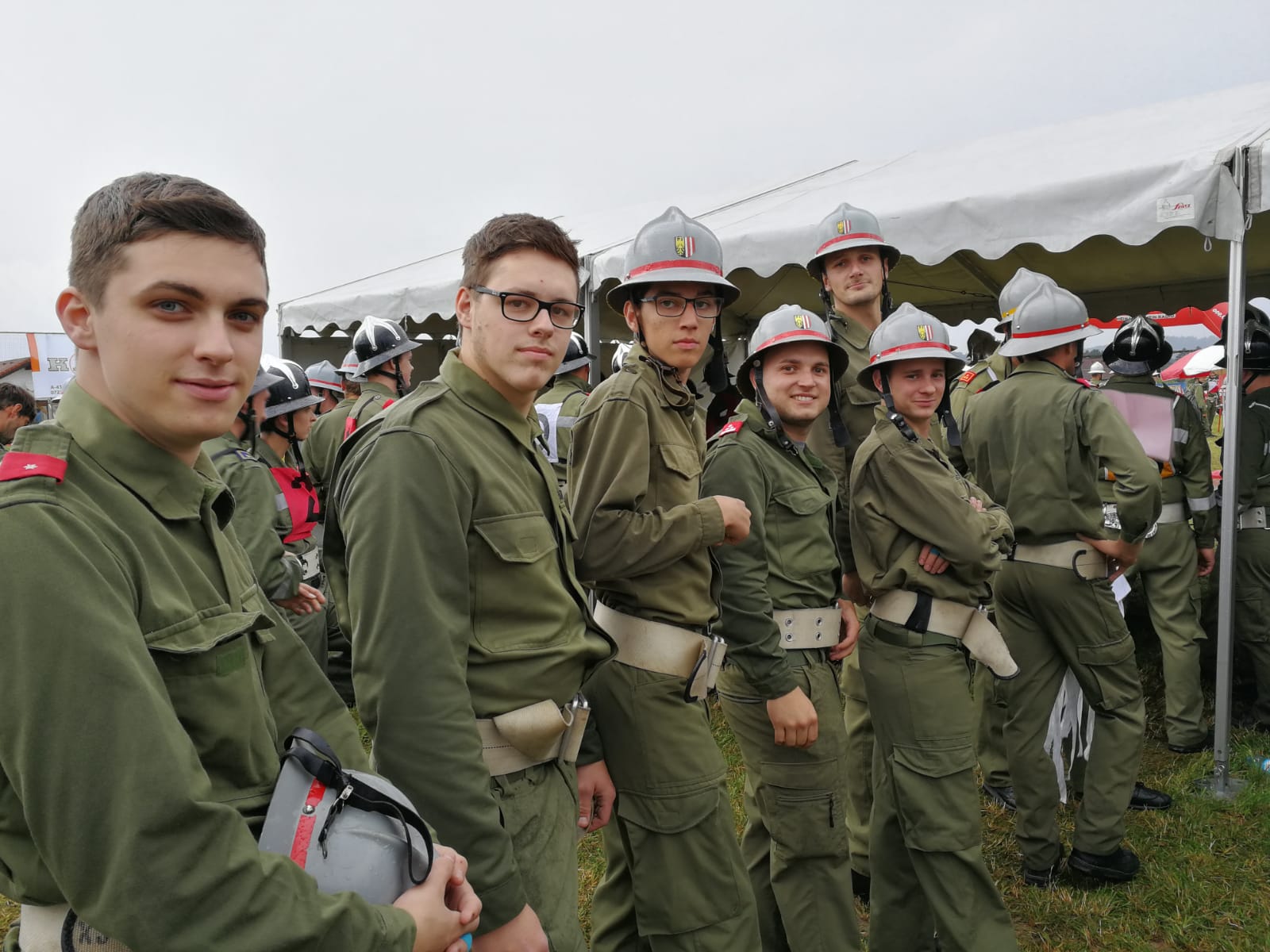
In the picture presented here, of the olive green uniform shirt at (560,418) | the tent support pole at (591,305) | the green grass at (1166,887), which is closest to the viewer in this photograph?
the green grass at (1166,887)

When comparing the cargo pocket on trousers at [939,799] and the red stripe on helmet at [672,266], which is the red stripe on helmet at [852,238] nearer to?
the red stripe on helmet at [672,266]

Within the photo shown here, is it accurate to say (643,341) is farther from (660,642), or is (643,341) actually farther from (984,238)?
(984,238)

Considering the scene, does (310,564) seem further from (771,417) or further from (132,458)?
(132,458)

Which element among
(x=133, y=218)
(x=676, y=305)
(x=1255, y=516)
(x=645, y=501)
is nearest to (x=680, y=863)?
(x=645, y=501)

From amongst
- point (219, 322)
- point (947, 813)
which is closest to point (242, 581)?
point (219, 322)

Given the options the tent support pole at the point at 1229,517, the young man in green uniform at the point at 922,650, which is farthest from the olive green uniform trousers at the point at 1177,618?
the young man in green uniform at the point at 922,650

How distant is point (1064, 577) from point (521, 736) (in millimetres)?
3044

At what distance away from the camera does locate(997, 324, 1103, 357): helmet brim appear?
3.95 meters

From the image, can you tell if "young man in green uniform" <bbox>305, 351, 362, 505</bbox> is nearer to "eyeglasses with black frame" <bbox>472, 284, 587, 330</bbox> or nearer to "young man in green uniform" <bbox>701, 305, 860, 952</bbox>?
"young man in green uniform" <bbox>701, 305, 860, 952</bbox>

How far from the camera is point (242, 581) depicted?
129 centimetres

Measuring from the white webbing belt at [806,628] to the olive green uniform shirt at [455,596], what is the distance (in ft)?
3.43

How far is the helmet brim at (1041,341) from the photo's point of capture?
3.95 metres

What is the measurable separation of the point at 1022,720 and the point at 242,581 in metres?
3.64

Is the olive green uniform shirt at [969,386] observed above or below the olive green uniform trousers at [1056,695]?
above
